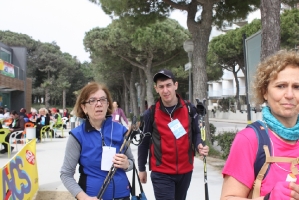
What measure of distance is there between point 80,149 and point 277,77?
1.42m

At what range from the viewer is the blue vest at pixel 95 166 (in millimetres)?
2342

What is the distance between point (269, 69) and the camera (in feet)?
5.27

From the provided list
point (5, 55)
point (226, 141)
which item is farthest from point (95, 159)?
point (5, 55)

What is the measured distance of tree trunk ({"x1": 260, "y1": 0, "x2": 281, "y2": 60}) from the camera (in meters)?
6.00

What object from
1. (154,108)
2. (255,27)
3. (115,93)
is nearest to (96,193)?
(154,108)

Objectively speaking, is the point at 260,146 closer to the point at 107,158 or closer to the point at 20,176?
the point at 107,158

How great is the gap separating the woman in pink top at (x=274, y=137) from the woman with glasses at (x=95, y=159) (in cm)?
101

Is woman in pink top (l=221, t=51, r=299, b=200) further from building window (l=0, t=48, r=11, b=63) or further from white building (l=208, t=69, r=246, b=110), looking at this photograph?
white building (l=208, t=69, r=246, b=110)

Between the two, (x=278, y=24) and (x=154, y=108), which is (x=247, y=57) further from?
(x=154, y=108)

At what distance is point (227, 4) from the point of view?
38.3 feet

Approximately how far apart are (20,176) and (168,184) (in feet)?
7.95

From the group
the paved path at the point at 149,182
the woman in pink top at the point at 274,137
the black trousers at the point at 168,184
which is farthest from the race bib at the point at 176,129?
the paved path at the point at 149,182

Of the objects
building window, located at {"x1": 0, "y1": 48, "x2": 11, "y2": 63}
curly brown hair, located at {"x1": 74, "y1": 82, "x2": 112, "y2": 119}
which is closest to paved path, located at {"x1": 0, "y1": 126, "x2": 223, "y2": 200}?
curly brown hair, located at {"x1": 74, "y1": 82, "x2": 112, "y2": 119}

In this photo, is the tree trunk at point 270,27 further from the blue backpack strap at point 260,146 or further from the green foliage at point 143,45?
the green foliage at point 143,45
